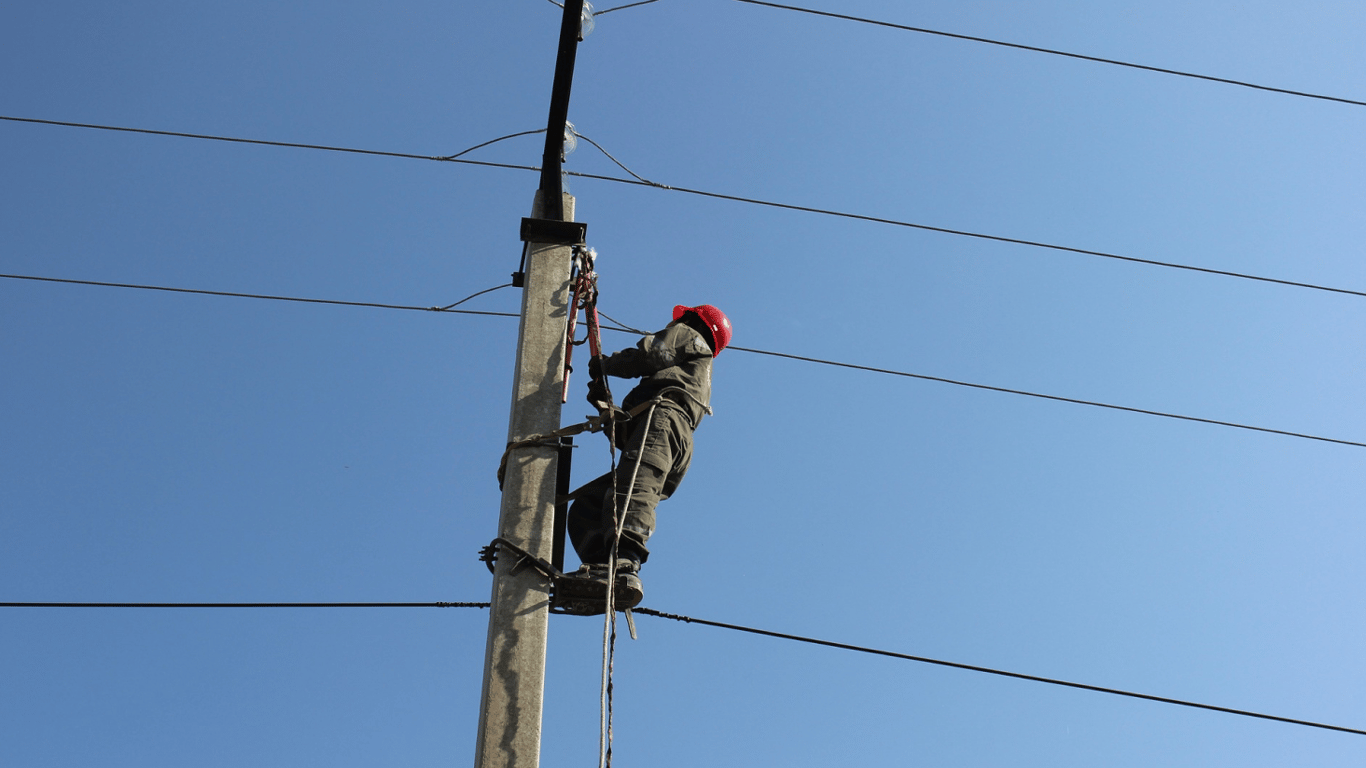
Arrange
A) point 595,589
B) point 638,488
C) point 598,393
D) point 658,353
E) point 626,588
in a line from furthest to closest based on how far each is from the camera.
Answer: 1. point 658,353
2. point 598,393
3. point 638,488
4. point 626,588
5. point 595,589

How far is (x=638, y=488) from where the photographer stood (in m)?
4.70

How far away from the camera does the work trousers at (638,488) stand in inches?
178

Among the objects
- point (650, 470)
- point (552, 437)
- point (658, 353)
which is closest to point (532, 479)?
point (552, 437)

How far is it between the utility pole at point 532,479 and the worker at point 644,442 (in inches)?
8.0

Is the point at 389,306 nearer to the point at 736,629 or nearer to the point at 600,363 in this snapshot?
the point at 600,363

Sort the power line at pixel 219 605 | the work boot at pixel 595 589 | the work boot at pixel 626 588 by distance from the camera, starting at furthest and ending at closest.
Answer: the power line at pixel 219 605
the work boot at pixel 626 588
the work boot at pixel 595 589

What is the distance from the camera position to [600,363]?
499 cm

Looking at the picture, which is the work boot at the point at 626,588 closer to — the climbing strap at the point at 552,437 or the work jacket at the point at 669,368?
the climbing strap at the point at 552,437

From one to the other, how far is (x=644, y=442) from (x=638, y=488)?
21 cm

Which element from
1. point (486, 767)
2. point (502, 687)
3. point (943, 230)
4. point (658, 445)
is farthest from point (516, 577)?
point (943, 230)

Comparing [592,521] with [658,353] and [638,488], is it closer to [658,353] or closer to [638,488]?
[638,488]

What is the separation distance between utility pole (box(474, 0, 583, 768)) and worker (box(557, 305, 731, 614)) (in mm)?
203

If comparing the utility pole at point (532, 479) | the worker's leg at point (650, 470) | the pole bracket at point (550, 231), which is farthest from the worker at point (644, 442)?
the pole bracket at point (550, 231)

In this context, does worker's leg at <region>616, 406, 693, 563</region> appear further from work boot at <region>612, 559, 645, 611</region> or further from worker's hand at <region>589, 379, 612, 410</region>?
worker's hand at <region>589, 379, 612, 410</region>
